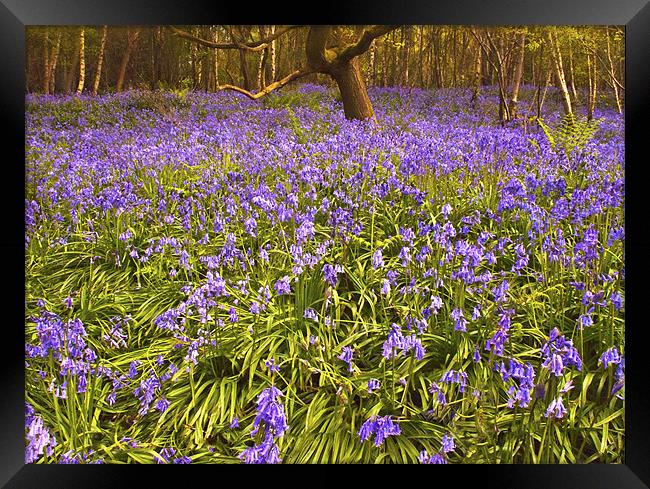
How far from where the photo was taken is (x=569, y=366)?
2.19 meters

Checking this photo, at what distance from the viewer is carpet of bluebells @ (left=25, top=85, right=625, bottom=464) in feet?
Result: 7.13

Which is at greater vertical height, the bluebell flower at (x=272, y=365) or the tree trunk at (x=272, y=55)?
the tree trunk at (x=272, y=55)

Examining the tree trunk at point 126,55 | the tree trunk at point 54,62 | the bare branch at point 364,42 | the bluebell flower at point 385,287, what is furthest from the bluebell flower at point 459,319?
the tree trunk at point 54,62

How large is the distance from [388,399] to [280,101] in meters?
1.46

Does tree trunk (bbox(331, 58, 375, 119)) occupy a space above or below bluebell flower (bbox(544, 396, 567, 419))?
above

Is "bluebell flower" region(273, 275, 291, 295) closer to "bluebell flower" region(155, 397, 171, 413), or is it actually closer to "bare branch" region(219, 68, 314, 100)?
"bluebell flower" region(155, 397, 171, 413)

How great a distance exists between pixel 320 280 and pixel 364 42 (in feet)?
3.69

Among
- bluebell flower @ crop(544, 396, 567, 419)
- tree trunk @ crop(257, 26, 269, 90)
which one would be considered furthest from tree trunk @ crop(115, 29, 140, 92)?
bluebell flower @ crop(544, 396, 567, 419)

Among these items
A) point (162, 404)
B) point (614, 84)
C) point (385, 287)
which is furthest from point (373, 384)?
point (614, 84)

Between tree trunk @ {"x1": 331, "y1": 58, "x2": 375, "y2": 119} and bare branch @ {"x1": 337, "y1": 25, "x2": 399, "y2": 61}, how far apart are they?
3 centimetres
